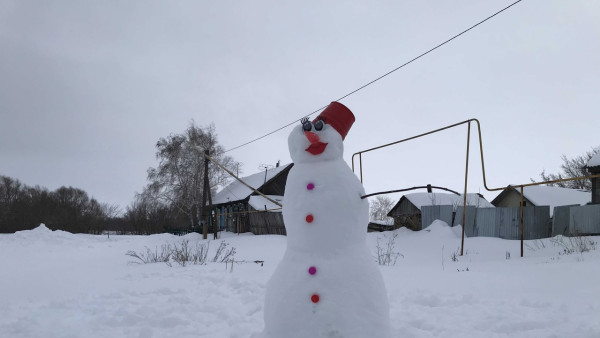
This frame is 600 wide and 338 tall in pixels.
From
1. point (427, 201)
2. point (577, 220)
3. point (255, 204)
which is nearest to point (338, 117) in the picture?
point (577, 220)

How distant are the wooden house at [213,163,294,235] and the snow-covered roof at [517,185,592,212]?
1249cm

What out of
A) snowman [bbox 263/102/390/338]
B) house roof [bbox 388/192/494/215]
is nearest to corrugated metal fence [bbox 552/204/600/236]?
house roof [bbox 388/192/494/215]

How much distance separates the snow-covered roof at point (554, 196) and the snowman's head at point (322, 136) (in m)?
19.2

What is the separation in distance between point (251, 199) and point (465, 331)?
20170 millimetres

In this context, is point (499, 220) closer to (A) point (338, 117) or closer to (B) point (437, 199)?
(B) point (437, 199)

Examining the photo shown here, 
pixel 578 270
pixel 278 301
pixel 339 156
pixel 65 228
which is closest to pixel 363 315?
pixel 278 301

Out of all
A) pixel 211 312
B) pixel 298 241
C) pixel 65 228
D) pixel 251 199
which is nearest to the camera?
pixel 298 241

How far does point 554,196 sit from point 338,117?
2090 centimetres

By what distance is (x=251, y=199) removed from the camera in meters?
23.5

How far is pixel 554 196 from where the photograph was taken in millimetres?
19938

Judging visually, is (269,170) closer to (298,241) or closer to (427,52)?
(427,52)

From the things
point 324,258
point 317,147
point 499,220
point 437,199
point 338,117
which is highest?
point 338,117

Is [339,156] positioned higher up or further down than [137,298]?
higher up

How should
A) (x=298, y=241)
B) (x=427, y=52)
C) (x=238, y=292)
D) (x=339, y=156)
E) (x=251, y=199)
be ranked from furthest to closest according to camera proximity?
1. (x=251, y=199)
2. (x=427, y=52)
3. (x=238, y=292)
4. (x=339, y=156)
5. (x=298, y=241)
